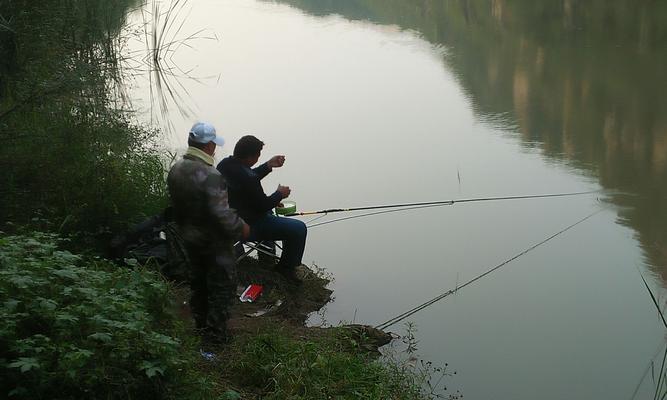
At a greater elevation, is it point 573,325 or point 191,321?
point 191,321

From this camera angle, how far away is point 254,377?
354 cm

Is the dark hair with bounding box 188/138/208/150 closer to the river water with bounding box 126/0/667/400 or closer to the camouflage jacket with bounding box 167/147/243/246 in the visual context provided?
the camouflage jacket with bounding box 167/147/243/246

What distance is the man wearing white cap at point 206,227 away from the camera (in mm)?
3668

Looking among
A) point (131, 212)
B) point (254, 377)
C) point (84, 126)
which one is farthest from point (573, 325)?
point (84, 126)

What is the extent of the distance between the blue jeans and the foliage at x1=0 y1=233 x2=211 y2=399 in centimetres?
171

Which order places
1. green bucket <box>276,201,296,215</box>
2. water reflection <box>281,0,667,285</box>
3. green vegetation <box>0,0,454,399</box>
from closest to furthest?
1. green vegetation <box>0,0,454,399</box>
2. green bucket <box>276,201,296,215</box>
3. water reflection <box>281,0,667,285</box>

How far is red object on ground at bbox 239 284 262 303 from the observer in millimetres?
4879

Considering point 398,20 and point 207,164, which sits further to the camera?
point 398,20

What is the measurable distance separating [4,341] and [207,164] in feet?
4.29

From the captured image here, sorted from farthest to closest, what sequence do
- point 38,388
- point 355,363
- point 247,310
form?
1. point 247,310
2. point 355,363
3. point 38,388

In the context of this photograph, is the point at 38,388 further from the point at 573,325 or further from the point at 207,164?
the point at 573,325

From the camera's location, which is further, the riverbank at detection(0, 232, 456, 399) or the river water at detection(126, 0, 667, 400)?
the river water at detection(126, 0, 667, 400)

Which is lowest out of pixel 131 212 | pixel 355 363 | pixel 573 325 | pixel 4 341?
pixel 573 325

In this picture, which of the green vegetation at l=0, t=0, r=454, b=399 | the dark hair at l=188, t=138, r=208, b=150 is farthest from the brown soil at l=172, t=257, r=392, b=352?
the dark hair at l=188, t=138, r=208, b=150
